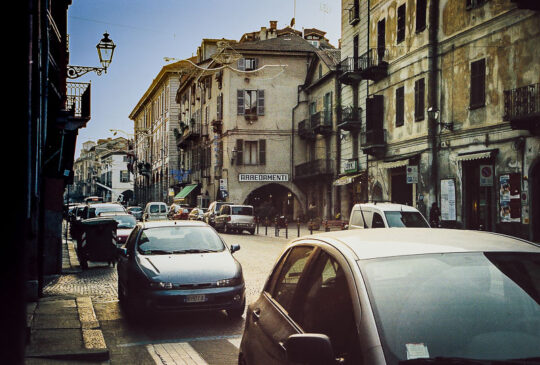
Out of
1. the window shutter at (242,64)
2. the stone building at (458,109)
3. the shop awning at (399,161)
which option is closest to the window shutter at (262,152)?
the window shutter at (242,64)

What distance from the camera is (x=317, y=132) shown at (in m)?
45.1

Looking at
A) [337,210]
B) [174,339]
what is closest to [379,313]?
[174,339]

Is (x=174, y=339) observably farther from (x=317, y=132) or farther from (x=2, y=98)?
(x=317, y=132)

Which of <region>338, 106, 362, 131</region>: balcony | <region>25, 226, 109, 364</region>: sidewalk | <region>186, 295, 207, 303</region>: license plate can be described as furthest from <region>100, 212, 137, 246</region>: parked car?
<region>338, 106, 362, 131</region>: balcony

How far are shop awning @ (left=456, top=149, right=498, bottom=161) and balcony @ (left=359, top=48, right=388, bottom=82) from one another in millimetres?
8310

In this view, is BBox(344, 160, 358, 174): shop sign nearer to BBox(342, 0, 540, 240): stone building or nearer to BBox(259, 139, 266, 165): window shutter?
BBox(342, 0, 540, 240): stone building

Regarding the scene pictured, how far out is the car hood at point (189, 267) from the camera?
9.29 metres

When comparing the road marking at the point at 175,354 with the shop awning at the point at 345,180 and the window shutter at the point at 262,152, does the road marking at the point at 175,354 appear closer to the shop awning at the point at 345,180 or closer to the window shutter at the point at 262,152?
the shop awning at the point at 345,180

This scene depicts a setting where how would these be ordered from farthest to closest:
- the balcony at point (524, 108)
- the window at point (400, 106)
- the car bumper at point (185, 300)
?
the window at point (400, 106) < the balcony at point (524, 108) < the car bumper at point (185, 300)

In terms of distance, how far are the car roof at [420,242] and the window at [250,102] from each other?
159 feet

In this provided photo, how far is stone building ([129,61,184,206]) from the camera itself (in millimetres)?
74688

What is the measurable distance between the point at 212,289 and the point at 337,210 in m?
32.9

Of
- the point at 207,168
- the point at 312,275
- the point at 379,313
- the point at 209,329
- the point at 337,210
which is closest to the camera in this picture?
the point at 379,313

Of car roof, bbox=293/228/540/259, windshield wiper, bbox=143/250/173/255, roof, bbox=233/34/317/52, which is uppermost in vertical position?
roof, bbox=233/34/317/52
